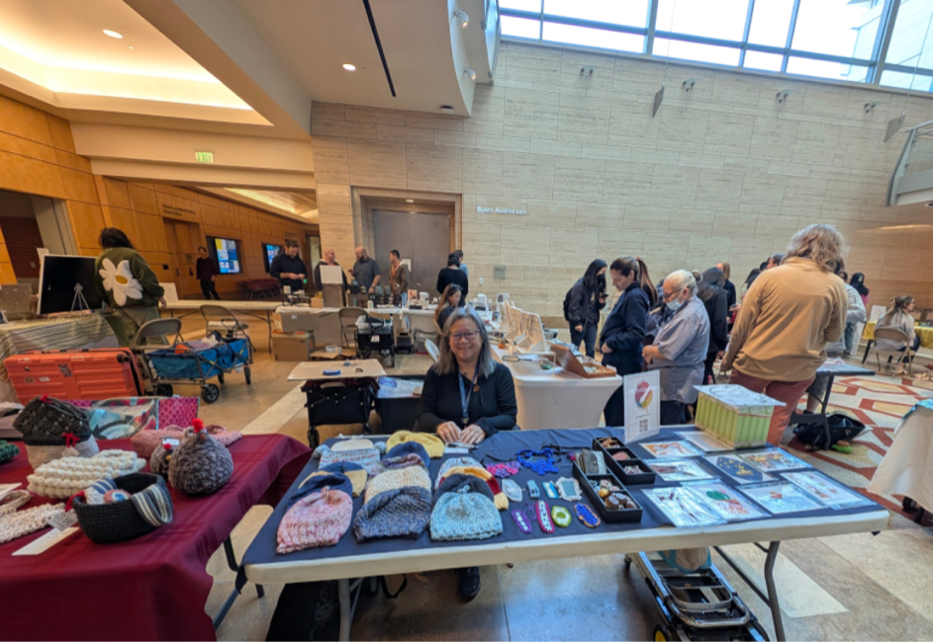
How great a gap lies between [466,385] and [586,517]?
90cm

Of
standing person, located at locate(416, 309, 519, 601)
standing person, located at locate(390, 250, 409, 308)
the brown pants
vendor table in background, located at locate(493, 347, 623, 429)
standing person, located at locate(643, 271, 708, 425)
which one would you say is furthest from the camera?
standing person, located at locate(390, 250, 409, 308)

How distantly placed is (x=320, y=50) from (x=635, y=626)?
6.18 metres

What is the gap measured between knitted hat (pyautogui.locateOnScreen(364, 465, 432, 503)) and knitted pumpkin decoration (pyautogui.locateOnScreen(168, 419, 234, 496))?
0.52 meters

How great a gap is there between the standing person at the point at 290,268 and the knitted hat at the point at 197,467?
535cm

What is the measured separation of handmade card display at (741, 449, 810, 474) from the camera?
3.90 feet

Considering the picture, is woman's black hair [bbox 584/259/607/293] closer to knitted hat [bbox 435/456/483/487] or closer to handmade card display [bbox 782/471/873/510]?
handmade card display [bbox 782/471/873/510]

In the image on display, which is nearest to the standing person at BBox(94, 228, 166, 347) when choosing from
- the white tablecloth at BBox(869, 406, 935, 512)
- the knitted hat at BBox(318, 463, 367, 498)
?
the knitted hat at BBox(318, 463, 367, 498)

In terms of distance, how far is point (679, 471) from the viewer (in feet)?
3.82

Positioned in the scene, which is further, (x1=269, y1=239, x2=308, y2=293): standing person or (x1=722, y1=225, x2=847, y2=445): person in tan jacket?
(x1=269, y1=239, x2=308, y2=293): standing person

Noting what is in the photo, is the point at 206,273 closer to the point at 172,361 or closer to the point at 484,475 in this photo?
the point at 172,361

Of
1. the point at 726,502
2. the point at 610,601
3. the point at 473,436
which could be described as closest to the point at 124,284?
the point at 473,436

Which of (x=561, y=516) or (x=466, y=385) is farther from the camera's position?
(x=466, y=385)


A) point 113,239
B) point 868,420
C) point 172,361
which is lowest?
point 868,420

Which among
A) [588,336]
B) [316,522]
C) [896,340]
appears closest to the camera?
[316,522]
